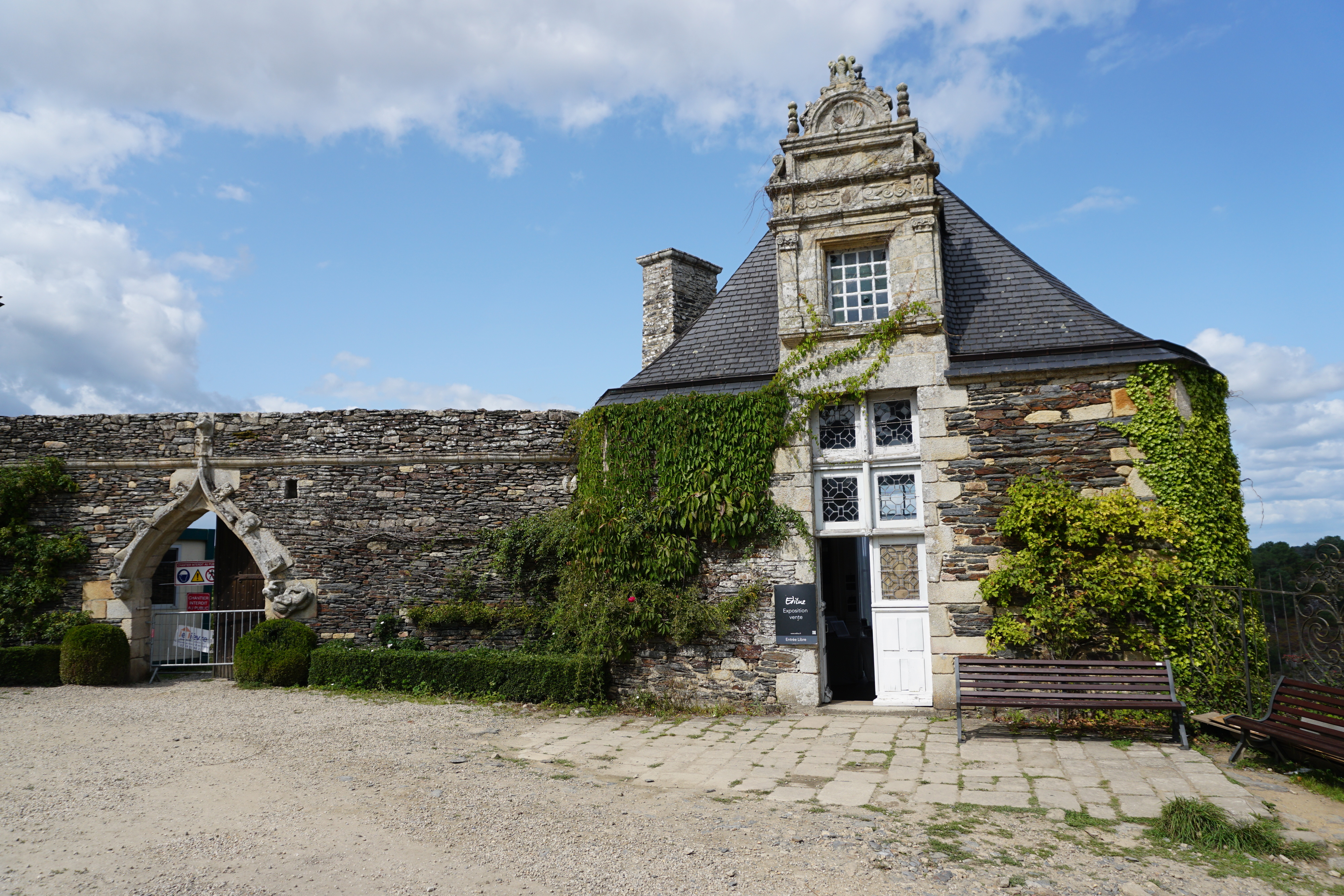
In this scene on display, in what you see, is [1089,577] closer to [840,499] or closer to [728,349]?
[840,499]

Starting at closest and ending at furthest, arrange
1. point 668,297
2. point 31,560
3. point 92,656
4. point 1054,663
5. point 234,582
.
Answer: point 1054,663 → point 92,656 → point 31,560 → point 234,582 → point 668,297

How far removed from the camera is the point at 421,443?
11.1 m

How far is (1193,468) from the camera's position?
7.34 metres

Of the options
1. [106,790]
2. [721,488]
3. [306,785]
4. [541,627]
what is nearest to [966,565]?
[721,488]

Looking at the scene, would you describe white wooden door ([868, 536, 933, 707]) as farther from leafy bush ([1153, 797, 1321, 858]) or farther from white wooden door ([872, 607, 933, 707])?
leafy bush ([1153, 797, 1321, 858])

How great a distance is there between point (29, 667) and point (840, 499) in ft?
33.9

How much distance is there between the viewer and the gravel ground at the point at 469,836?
12.7 feet

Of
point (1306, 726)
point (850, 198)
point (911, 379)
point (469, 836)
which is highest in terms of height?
point (850, 198)

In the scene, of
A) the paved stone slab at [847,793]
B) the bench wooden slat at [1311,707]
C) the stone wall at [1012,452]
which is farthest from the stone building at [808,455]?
the paved stone slab at [847,793]

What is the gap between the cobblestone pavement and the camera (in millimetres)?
5195

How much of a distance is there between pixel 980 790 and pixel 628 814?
2296mm

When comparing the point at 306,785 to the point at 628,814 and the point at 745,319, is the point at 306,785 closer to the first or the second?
the point at 628,814

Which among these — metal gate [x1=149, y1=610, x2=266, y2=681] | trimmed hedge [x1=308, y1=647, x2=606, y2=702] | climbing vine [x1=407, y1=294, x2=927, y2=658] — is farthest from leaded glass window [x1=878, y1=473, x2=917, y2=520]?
metal gate [x1=149, y1=610, x2=266, y2=681]

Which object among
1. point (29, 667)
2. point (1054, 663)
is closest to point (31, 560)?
point (29, 667)
